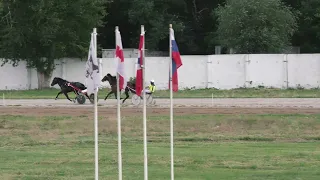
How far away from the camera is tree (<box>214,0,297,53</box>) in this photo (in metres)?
54.4

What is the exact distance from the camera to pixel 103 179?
13.4 m

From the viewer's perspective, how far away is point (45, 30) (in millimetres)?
51625

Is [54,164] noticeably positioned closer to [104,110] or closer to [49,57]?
[104,110]

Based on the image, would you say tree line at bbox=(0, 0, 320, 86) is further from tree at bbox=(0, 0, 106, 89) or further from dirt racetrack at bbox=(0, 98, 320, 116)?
dirt racetrack at bbox=(0, 98, 320, 116)

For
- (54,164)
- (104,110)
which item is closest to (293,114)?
(104,110)

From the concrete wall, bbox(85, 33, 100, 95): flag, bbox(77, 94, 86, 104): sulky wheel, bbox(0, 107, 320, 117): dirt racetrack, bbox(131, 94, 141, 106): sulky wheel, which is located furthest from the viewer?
the concrete wall

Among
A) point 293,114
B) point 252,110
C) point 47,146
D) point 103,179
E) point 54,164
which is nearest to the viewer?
A: point 103,179

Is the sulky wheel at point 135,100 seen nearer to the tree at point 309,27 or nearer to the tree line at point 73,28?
the tree line at point 73,28

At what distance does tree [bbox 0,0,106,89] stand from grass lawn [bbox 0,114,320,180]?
25376 millimetres

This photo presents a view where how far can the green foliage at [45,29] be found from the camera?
5203 centimetres

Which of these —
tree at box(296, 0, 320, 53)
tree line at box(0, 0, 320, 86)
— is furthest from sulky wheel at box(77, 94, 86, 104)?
tree at box(296, 0, 320, 53)

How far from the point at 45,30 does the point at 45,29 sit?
9cm

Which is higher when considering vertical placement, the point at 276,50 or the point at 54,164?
the point at 276,50

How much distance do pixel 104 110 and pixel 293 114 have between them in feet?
28.7
